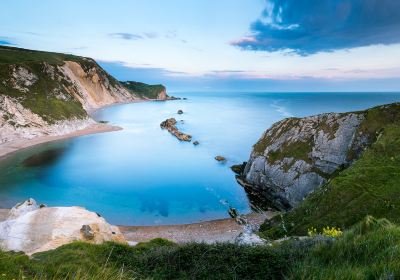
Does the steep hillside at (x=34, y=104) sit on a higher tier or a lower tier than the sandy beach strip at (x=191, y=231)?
higher

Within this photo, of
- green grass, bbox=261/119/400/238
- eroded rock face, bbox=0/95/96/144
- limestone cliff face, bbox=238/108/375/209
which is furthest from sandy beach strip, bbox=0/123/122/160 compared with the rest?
green grass, bbox=261/119/400/238

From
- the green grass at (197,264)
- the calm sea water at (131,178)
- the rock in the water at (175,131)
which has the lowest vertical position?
the calm sea water at (131,178)

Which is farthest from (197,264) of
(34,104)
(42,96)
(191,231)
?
(42,96)

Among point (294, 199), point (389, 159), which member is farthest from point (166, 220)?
point (389, 159)

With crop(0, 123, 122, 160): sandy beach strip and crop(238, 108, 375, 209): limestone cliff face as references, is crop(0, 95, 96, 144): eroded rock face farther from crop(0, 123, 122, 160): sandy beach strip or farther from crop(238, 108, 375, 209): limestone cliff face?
crop(238, 108, 375, 209): limestone cliff face

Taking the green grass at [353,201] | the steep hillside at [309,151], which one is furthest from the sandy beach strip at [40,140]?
the green grass at [353,201]

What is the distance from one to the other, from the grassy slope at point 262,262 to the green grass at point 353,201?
17.4 meters

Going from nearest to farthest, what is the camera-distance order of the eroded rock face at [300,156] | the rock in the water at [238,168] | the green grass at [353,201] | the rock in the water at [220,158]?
the green grass at [353,201]
the eroded rock face at [300,156]
the rock in the water at [238,168]
the rock in the water at [220,158]

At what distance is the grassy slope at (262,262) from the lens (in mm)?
5922

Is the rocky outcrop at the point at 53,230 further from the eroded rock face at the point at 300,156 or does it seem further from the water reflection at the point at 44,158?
the water reflection at the point at 44,158

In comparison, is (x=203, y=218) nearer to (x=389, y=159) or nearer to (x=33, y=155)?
(x=389, y=159)

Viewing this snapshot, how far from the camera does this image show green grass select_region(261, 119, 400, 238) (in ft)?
86.9

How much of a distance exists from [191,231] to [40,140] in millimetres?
68031

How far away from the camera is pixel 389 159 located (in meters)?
34.0
